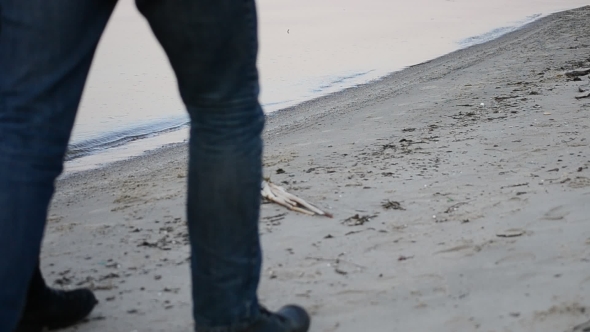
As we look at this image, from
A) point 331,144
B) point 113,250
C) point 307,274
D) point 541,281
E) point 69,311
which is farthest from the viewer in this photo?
point 331,144

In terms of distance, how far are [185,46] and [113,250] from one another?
4.83 ft

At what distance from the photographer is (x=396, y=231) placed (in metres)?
2.75

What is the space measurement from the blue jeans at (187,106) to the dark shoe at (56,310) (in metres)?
0.48

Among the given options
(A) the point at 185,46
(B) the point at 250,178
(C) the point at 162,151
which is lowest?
(C) the point at 162,151

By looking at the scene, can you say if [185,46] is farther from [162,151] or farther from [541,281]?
[162,151]

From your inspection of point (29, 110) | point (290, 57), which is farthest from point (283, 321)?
point (290, 57)

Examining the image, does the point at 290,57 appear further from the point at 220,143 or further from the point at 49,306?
the point at 220,143

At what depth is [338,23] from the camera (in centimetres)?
2192

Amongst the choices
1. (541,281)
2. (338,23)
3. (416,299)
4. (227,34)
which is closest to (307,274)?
(416,299)

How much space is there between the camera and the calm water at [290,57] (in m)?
7.96

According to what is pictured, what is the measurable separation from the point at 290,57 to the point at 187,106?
41.0 feet

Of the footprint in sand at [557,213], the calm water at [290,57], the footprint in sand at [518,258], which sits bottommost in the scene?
the footprint in sand at [518,258]

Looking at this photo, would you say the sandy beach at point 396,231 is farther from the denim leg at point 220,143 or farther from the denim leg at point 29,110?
the denim leg at point 29,110

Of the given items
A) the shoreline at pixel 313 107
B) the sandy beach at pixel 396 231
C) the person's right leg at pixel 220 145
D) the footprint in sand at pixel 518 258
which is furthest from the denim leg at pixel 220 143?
the shoreline at pixel 313 107
